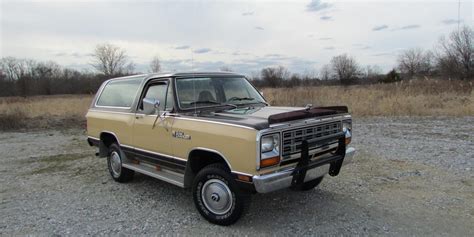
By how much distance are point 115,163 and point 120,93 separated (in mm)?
1327

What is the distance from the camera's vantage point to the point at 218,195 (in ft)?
14.4

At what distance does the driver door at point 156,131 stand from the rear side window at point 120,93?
1.35ft

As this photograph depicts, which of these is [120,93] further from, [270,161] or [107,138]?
[270,161]

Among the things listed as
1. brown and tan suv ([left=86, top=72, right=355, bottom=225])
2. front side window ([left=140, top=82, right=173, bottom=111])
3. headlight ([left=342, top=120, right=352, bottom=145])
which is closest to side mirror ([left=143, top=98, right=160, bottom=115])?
brown and tan suv ([left=86, top=72, right=355, bottom=225])

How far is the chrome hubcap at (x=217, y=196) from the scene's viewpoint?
433 cm

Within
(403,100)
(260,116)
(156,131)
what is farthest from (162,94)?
(403,100)

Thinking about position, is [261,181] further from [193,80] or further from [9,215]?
[9,215]

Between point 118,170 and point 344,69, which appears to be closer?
point 118,170

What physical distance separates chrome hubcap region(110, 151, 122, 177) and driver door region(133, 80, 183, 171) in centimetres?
81

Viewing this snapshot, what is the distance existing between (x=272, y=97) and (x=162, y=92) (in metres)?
15.2

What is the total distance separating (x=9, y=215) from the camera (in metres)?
5.10

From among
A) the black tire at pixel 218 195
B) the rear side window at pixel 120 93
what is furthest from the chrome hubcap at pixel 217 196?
the rear side window at pixel 120 93

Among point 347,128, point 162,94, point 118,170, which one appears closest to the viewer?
point 347,128

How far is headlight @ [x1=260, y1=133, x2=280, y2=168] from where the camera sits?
151 inches
